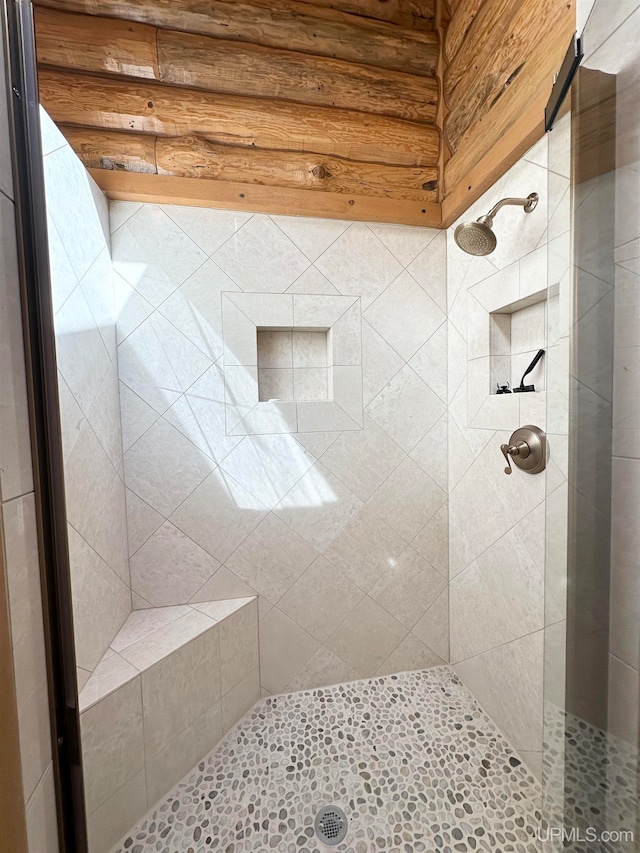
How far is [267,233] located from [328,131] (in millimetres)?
494

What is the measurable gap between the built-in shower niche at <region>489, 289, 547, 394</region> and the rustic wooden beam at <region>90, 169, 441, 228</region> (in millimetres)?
601

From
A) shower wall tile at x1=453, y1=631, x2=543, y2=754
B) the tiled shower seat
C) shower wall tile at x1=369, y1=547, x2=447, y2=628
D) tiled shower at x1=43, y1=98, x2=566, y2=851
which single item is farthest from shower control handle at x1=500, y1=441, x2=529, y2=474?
the tiled shower seat

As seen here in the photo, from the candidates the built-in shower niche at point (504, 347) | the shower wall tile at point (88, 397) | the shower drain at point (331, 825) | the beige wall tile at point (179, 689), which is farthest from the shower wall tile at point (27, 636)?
the built-in shower niche at point (504, 347)

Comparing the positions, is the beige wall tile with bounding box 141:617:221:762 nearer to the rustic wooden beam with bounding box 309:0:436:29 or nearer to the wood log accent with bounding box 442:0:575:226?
the wood log accent with bounding box 442:0:575:226

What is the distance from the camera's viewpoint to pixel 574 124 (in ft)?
2.22

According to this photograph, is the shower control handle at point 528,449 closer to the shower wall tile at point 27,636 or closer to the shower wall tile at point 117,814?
the shower wall tile at point 27,636

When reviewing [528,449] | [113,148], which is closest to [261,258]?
[113,148]

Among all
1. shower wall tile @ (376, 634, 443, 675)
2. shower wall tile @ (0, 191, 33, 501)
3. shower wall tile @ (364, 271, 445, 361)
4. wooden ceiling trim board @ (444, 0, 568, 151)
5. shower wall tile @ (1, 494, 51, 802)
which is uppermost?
wooden ceiling trim board @ (444, 0, 568, 151)

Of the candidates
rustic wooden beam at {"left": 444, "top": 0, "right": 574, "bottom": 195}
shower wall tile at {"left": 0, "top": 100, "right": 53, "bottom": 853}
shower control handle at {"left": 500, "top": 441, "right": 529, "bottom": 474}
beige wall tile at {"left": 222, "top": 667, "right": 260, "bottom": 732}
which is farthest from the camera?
beige wall tile at {"left": 222, "top": 667, "right": 260, "bottom": 732}

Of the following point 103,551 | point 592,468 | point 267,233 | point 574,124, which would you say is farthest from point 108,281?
point 592,468

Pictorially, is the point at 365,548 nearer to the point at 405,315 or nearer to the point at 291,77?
the point at 405,315

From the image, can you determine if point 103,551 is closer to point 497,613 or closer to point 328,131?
point 497,613

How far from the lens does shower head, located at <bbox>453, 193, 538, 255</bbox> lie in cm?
95

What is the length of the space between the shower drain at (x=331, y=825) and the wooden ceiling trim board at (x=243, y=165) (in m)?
Result: 2.26
